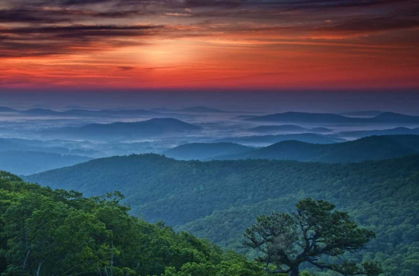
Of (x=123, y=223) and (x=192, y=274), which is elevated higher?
(x=123, y=223)

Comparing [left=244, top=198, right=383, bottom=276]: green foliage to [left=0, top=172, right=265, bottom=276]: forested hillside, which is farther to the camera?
[left=244, top=198, right=383, bottom=276]: green foliage

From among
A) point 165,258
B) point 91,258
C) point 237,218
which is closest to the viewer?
point 91,258

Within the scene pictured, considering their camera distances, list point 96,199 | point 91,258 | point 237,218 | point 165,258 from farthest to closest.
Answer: point 237,218 < point 96,199 < point 165,258 < point 91,258

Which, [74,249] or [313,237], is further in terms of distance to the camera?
[313,237]

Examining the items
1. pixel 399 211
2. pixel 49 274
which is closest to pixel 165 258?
pixel 49 274

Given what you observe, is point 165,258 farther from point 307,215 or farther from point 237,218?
point 237,218

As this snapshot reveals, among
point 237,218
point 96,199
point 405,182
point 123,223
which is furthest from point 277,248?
point 405,182

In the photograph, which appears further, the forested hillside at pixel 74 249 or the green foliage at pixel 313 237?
the green foliage at pixel 313 237

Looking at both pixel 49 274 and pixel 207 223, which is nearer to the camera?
pixel 49 274

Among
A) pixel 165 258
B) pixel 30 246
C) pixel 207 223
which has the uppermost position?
pixel 30 246

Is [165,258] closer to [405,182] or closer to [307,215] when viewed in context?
[307,215]
